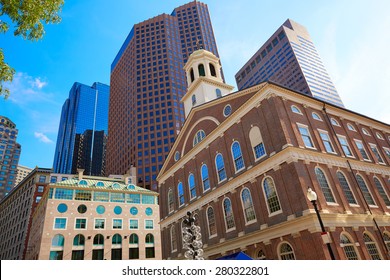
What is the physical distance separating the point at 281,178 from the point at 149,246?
44564 millimetres

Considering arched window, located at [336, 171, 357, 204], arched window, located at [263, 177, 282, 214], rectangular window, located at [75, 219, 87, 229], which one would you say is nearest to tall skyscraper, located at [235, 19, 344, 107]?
rectangular window, located at [75, 219, 87, 229]

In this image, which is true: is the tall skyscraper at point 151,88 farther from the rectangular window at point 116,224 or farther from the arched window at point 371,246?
the arched window at point 371,246

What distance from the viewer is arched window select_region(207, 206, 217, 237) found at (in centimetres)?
2608

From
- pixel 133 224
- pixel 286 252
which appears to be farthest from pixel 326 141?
pixel 133 224

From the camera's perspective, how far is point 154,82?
10719cm

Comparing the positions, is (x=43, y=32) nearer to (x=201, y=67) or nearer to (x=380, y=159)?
(x=201, y=67)

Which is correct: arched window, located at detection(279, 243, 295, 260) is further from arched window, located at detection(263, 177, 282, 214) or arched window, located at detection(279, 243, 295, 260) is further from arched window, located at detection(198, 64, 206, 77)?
arched window, located at detection(198, 64, 206, 77)

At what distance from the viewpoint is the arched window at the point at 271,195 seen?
66.3ft

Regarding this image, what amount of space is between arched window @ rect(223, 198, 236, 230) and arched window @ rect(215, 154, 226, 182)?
2361 mm

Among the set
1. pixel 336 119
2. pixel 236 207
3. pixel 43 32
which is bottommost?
pixel 236 207

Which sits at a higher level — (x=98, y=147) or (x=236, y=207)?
(x=98, y=147)

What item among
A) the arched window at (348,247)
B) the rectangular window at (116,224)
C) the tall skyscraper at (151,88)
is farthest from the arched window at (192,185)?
the tall skyscraper at (151,88)
